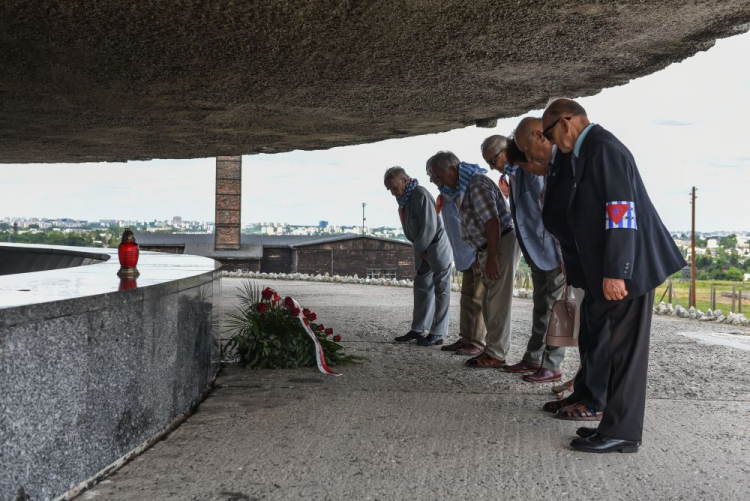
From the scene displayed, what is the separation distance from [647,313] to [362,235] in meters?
27.4

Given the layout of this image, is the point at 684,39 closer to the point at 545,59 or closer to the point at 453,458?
the point at 545,59

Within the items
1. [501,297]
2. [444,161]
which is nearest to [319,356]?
[501,297]

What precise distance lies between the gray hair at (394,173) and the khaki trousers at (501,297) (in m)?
1.68

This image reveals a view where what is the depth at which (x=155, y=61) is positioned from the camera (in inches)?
213

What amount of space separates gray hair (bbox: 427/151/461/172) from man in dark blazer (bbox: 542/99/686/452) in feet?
9.18

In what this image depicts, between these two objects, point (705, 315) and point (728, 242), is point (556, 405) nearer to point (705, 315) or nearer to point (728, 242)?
point (705, 315)

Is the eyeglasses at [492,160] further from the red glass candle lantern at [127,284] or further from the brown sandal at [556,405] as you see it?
the red glass candle lantern at [127,284]

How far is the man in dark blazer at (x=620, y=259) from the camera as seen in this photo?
12.2ft

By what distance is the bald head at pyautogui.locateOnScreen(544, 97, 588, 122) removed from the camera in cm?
404

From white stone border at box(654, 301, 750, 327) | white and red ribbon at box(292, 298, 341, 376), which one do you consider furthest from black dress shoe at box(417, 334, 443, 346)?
white stone border at box(654, 301, 750, 327)

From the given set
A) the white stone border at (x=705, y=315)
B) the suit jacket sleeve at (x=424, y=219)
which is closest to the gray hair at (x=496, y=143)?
the suit jacket sleeve at (x=424, y=219)

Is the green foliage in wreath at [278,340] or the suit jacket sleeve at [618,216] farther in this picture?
the green foliage in wreath at [278,340]

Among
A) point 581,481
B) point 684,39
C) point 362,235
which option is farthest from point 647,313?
point 362,235

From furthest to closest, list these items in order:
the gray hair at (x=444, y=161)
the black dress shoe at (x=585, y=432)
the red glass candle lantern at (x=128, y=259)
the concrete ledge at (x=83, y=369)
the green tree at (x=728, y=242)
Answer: the green tree at (x=728, y=242)
the gray hair at (x=444, y=161)
the red glass candle lantern at (x=128, y=259)
the black dress shoe at (x=585, y=432)
the concrete ledge at (x=83, y=369)
